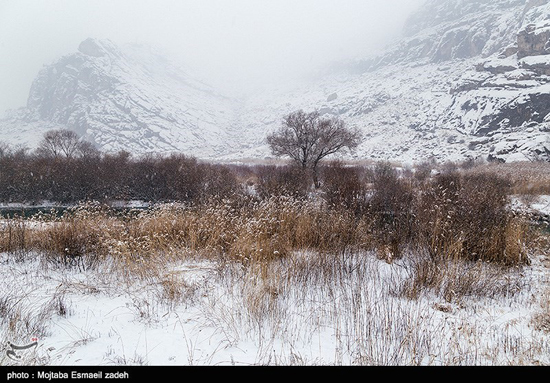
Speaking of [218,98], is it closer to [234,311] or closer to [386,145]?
[386,145]

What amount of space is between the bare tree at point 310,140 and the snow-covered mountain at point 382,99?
35390mm

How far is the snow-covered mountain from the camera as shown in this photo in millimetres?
59594

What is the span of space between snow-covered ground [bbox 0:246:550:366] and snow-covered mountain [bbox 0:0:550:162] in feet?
164

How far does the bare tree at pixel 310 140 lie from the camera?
73.9ft

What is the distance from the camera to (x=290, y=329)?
2924mm

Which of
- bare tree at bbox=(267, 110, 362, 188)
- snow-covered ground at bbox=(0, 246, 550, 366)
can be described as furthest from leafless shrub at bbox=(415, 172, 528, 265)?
bare tree at bbox=(267, 110, 362, 188)

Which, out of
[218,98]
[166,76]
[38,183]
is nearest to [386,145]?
[38,183]

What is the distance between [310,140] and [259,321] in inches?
833

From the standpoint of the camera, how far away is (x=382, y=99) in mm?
97312

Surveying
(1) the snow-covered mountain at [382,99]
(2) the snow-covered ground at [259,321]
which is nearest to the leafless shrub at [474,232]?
(2) the snow-covered ground at [259,321]

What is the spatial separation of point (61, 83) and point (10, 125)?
119ft

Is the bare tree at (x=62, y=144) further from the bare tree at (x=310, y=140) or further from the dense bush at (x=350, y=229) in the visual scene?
the dense bush at (x=350, y=229)

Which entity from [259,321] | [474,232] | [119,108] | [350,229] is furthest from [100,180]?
[119,108]
